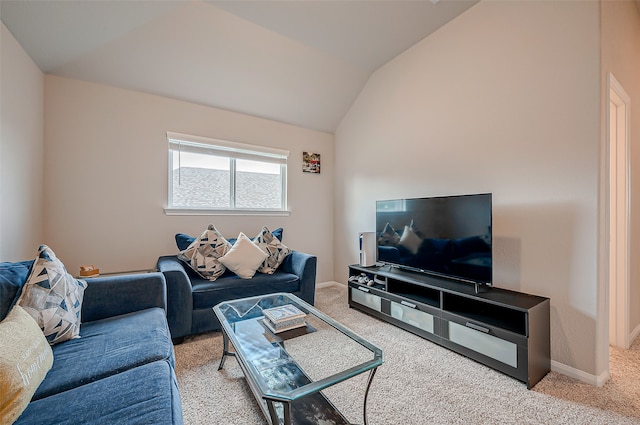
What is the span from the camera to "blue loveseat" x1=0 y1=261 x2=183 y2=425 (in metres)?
0.90

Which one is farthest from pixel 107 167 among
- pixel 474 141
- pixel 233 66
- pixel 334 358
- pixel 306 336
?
pixel 474 141

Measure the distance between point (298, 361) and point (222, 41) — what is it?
2853 millimetres

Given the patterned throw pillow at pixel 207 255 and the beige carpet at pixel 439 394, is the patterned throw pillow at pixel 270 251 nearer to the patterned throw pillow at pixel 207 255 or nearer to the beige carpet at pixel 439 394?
the patterned throw pillow at pixel 207 255

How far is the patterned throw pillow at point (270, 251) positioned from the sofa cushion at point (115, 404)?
68.2 inches

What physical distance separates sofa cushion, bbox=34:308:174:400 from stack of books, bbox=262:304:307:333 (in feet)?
1.78

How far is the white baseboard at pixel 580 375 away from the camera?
1.68 m

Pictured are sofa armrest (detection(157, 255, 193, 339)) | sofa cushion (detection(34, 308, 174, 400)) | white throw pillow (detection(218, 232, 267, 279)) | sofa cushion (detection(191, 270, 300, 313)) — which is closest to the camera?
sofa cushion (detection(34, 308, 174, 400))

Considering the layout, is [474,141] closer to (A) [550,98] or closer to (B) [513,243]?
(A) [550,98]

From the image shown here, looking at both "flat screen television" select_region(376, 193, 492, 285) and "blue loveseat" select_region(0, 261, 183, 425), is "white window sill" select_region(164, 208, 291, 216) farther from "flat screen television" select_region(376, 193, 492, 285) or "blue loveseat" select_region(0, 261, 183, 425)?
"flat screen television" select_region(376, 193, 492, 285)

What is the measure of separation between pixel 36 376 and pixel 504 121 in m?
3.12

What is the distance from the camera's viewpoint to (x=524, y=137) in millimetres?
2051

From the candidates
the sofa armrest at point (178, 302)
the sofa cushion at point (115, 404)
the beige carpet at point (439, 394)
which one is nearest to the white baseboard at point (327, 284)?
the beige carpet at point (439, 394)

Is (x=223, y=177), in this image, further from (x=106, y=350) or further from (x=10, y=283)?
(x=106, y=350)

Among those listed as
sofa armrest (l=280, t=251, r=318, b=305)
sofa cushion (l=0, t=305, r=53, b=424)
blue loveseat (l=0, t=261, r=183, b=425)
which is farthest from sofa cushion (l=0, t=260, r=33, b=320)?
sofa armrest (l=280, t=251, r=318, b=305)
